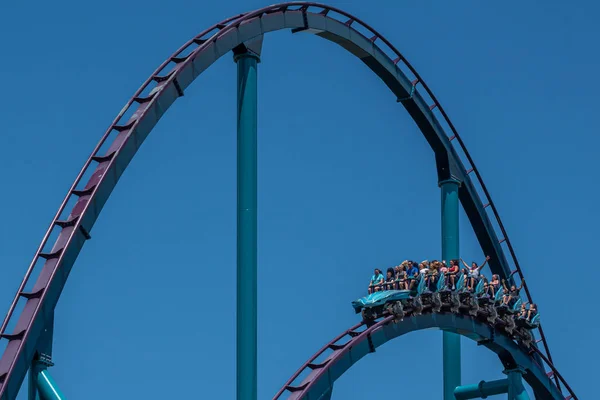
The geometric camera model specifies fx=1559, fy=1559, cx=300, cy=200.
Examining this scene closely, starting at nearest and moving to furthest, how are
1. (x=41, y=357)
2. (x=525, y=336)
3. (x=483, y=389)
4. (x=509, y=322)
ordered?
(x=41, y=357)
(x=509, y=322)
(x=525, y=336)
(x=483, y=389)

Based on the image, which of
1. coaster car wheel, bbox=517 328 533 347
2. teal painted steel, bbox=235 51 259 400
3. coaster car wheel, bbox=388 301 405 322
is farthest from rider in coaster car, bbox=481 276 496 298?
teal painted steel, bbox=235 51 259 400

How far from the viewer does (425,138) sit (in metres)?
26.8

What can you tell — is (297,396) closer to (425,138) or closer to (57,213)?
(57,213)

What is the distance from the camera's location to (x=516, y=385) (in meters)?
25.5

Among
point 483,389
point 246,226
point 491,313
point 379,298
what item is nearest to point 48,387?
point 246,226

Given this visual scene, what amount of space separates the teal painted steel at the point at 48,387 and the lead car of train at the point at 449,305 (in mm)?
5720

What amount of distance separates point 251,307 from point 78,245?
3.40 metres

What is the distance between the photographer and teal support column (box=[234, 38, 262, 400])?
2014cm

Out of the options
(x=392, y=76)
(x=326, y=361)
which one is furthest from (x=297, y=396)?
(x=392, y=76)

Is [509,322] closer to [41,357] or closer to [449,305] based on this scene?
[449,305]

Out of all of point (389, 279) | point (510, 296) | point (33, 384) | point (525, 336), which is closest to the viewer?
point (33, 384)

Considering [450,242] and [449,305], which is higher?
[450,242]

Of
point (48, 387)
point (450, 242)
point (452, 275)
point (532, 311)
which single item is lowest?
point (48, 387)

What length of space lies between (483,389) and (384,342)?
4.15 meters
